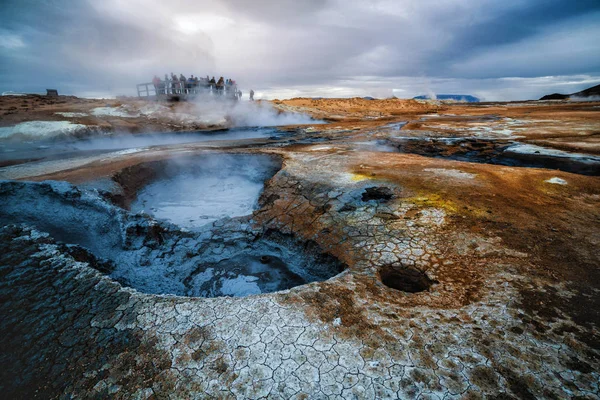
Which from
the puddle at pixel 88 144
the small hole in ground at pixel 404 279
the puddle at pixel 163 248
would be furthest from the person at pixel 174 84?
the small hole in ground at pixel 404 279

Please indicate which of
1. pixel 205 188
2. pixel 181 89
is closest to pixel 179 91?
pixel 181 89

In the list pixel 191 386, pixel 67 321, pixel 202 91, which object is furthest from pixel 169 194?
pixel 202 91

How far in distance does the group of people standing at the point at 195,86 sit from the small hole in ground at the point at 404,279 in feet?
83.9

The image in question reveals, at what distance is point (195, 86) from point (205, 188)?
19533 millimetres

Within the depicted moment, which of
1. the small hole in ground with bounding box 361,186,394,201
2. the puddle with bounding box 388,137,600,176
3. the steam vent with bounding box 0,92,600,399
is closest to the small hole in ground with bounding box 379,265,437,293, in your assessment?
the steam vent with bounding box 0,92,600,399

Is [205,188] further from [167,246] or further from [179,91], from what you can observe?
[179,91]

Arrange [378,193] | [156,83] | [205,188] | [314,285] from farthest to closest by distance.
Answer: [156,83]
[205,188]
[378,193]
[314,285]

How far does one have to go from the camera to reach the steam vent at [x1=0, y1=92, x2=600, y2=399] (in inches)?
88.5

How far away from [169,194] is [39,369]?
672cm

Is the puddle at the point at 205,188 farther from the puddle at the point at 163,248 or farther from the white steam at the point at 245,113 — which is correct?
the white steam at the point at 245,113

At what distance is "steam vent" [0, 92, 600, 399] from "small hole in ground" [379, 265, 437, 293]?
2cm

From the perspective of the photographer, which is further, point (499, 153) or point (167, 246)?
point (499, 153)

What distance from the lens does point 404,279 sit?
3.62 m

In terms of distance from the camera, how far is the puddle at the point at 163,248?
4.73m
